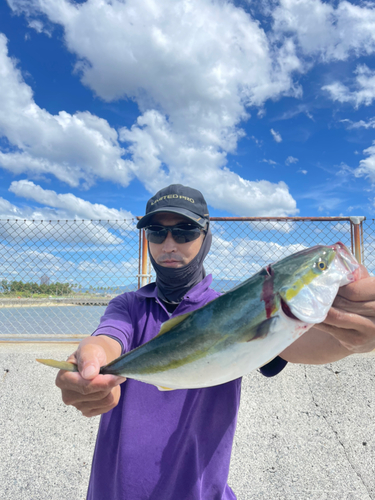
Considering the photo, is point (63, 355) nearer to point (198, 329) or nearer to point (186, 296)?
point (186, 296)

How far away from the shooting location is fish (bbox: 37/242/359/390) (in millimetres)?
1088

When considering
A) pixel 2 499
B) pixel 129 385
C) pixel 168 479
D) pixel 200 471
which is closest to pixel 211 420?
pixel 200 471

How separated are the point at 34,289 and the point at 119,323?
360 centimetres

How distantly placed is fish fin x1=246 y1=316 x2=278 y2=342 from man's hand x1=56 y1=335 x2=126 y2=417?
0.59 metres

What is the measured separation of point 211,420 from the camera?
1638mm

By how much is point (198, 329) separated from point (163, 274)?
2.90 feet

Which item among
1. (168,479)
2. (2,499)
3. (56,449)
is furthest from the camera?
(56,449)

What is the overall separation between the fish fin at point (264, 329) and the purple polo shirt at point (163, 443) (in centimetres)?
72

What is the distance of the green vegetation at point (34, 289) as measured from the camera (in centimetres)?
438

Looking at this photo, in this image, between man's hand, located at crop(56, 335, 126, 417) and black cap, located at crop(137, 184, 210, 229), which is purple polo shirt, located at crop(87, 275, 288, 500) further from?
black cap, located at crop(137, 184, 210, 229)

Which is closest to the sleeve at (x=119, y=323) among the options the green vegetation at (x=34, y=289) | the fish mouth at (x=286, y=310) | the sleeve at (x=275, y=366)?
the sleeve at (x=275, y=366)

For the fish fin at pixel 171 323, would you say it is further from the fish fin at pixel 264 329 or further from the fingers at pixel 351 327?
the fingers at pixel 351 327

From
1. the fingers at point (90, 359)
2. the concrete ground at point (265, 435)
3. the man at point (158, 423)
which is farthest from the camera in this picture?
the concrete ground at point (265, 435)

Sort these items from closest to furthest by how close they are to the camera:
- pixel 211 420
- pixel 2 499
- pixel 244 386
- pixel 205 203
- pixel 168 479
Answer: pixel 168 479 → pixel 211 420 → pixel 205 203 → pixel 2 499 → pixel 244 386
